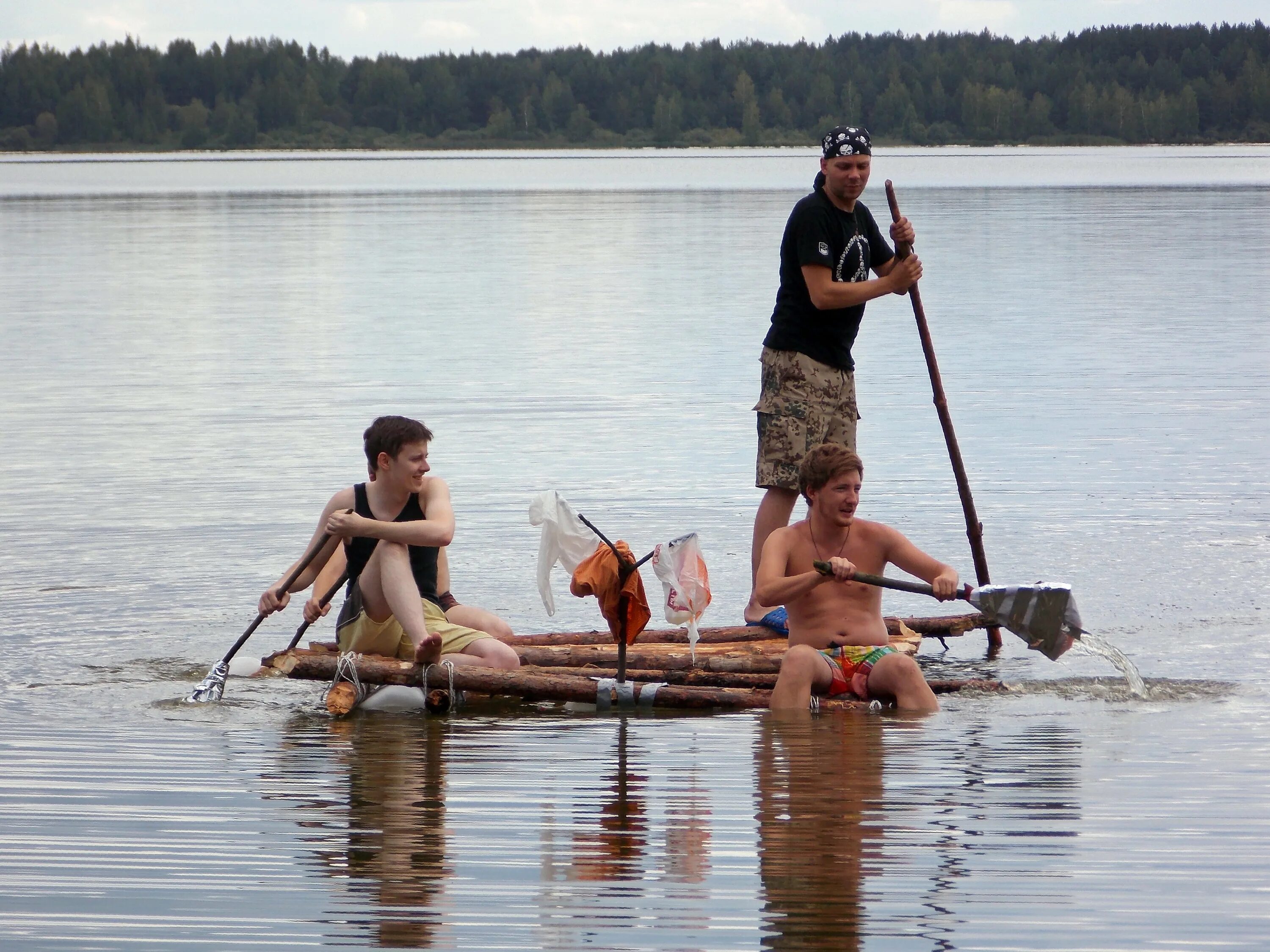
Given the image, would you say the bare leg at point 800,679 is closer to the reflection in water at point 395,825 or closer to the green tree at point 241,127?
the reflection in water at point 395,825

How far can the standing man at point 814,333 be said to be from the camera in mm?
7602

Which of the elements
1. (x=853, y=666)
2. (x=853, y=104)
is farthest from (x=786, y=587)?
(x=853, y=104)

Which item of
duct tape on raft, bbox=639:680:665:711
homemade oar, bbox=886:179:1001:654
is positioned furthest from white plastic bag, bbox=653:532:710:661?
homemade oar, bbox=886:179:1001:654

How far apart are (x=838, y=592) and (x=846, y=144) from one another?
1.95 m

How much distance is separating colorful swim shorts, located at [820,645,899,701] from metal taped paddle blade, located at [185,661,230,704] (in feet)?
7.57

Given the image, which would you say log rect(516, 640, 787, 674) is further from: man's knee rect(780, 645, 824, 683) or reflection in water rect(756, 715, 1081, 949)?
reflection in water rect(756, 715, 1081, 949)

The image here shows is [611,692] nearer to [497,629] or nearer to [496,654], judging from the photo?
[496,654]

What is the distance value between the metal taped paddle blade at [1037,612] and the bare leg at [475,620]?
6.23 feet

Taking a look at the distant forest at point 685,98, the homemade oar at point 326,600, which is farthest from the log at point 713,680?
the distant forest at point 685,98

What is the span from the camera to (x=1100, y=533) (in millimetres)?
9773

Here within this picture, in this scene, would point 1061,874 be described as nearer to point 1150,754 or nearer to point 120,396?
point 1150,754

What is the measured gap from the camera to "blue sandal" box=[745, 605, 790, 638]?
7.66 m

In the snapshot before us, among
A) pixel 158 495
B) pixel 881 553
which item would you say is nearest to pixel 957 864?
pixel 881 553

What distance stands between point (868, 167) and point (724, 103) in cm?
14532
